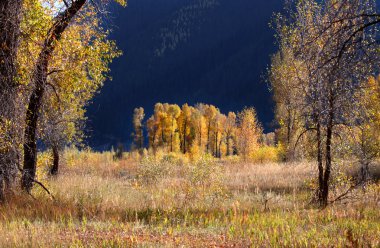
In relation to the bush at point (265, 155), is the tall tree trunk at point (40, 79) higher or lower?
higher

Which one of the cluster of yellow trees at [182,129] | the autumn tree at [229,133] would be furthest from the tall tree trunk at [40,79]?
the autumn tree at [229,133]

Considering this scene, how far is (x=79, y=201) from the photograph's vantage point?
8.42 metres

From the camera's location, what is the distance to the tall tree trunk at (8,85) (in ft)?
25.7

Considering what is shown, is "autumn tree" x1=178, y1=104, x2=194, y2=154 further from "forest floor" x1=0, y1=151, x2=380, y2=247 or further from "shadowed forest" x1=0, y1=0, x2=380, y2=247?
"forest floor" x1=0, y1=151, x2=380, y2=247

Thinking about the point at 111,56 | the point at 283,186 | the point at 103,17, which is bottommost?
the point at 283,186

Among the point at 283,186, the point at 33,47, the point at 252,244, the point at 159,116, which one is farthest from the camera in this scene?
the point at 159,116

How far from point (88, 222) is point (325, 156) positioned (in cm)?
755

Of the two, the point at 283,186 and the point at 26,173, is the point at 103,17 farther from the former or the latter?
the point at 283,186

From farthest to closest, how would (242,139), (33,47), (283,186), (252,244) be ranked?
1. (242,139)
2. (283,186)
3. (33,47)
4. (252,244)

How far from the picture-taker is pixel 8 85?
7.84m

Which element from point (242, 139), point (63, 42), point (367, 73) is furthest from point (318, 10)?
point (242, 139)

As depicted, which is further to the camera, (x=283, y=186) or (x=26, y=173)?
(x=283, y=186)

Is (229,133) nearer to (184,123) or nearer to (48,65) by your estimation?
(184,123)

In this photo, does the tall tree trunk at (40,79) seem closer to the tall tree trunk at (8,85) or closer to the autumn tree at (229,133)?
the tall tree trunk at (8,85)
